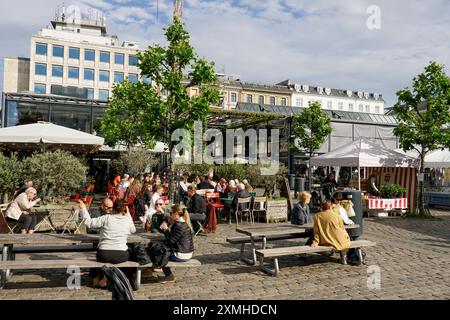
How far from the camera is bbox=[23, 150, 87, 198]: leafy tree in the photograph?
9.78 metres

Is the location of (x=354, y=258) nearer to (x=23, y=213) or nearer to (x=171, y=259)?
(x=171, y=259)

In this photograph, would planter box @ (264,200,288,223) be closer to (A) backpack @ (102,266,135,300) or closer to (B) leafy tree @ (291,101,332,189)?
(A) backpack @ (102,266,135,300)

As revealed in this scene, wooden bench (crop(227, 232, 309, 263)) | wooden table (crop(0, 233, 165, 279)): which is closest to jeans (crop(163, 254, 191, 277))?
wooden table (crop(0, 233, 165, 279))

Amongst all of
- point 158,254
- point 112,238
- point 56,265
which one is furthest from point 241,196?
point 56,265

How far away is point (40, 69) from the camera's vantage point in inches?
2264

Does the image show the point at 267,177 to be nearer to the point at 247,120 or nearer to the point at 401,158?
the point at 401,158

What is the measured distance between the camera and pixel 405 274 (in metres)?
6.32

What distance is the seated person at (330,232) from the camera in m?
6.53

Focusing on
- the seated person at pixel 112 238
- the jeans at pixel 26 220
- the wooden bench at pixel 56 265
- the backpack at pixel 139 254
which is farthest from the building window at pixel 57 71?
the backpack at pixel 139 254

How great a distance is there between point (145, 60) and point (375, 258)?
9231 millimetres

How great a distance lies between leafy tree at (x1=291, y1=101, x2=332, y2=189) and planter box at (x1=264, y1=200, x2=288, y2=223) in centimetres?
1270

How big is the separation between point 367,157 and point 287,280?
9151mm

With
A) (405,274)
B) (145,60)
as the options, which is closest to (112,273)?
(405,274)

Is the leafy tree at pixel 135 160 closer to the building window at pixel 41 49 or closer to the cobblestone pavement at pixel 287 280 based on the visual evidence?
the cobblestone pavement at pixel 287 280
